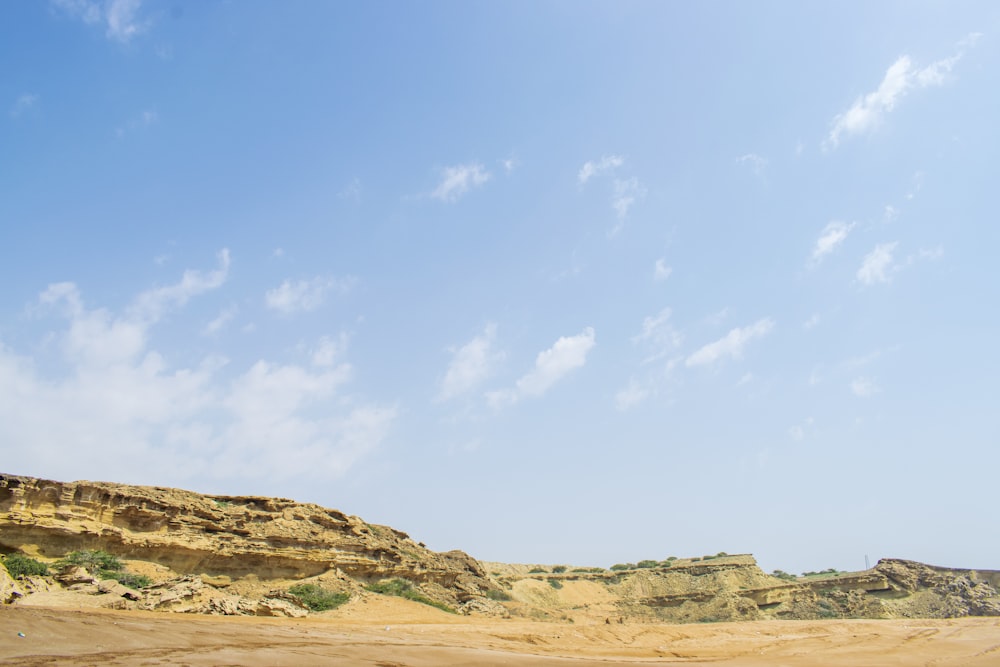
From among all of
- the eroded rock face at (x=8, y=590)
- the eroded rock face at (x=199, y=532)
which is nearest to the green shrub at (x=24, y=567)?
the eroded rock face at (x=199, y=532)

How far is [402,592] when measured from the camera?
26453 millimetres

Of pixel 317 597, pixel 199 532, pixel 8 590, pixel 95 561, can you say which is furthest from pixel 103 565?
pixel 317 597

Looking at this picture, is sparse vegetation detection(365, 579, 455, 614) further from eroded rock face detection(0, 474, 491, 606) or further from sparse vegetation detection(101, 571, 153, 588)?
sparse vegetation detection(101, 571, 153, 588)

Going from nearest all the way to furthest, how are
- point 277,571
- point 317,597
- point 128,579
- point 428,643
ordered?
point 428,643
point 128,579
point 317,597
point 277,571

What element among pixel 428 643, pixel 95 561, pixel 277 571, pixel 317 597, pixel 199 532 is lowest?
pixel 428 643

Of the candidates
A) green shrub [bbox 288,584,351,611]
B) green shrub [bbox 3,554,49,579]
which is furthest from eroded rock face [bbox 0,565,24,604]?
green shrub [bbox 288,584,351,611]

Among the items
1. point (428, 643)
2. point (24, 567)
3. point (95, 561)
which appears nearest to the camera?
point (428, 643)

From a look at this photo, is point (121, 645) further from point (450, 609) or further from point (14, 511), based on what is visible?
point (450, 609)

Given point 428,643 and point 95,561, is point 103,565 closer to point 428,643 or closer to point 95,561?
point 95,561

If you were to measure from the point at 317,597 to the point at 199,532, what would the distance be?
628 cm

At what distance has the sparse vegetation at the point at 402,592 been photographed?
2578cm

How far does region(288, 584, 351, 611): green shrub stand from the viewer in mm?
20953

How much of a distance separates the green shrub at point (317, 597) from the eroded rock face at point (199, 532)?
194 centimetres

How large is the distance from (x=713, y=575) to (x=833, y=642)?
30.8 m
